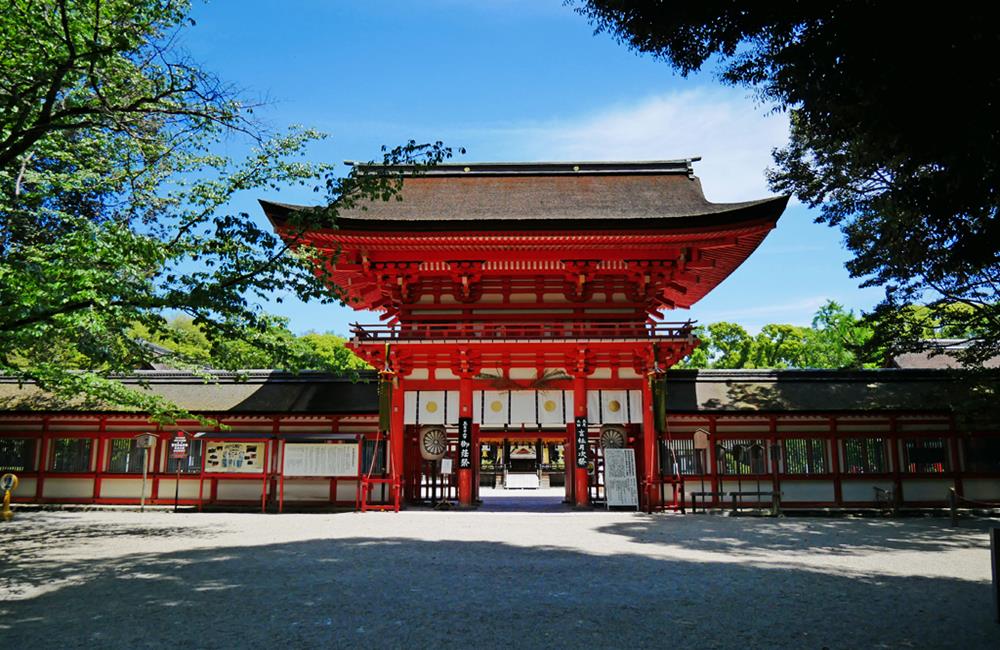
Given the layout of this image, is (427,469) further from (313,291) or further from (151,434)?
(313,291)

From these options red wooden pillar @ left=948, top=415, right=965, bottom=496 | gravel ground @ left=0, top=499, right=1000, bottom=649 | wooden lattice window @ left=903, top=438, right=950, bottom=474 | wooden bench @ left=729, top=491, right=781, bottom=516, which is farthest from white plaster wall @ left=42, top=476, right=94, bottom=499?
red wooden pillar @ left=948, top=415, right=965, bottom=496

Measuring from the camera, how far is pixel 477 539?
10828 millimetres

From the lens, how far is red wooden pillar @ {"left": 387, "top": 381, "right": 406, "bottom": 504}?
16.0 meters

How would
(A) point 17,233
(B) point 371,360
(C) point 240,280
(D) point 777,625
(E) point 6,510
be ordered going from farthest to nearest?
(B) point 371,360 < (E) point 6,510 < (A) point 17,233 < (C) point 240,280 < (D) point 777,625

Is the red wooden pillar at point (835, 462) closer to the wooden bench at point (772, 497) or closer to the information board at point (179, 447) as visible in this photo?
the wooden bench at point (772, 497)

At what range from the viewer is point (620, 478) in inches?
633

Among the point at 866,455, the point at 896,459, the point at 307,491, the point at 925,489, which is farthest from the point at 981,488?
the point at 307,491

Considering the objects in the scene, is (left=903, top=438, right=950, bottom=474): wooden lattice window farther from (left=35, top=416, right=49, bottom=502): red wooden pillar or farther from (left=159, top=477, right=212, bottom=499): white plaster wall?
(left=35, top=416, right=49, bottom=502): red wooden pillar

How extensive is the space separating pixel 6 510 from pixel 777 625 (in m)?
16.2

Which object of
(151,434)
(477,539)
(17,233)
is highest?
(17,233)

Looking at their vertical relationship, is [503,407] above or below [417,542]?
above

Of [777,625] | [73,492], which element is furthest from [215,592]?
[73,492]

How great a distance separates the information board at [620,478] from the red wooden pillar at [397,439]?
522cm

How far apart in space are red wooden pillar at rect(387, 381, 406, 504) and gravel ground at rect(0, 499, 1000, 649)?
11.5 feet
